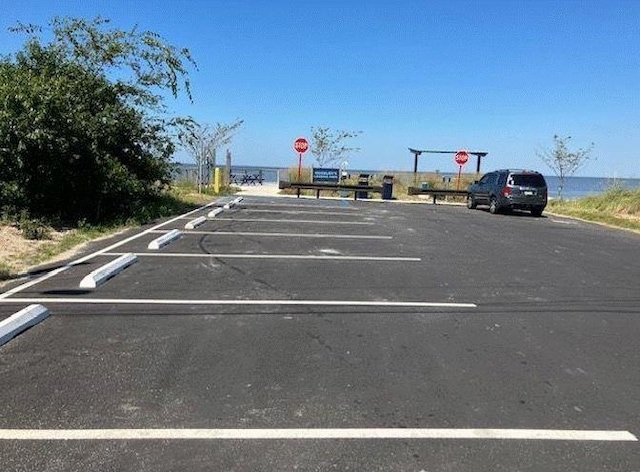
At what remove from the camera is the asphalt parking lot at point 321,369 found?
360cm

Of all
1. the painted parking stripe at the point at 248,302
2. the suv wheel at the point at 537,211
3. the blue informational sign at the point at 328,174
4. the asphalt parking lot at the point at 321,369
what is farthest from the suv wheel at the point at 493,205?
the painted parking stripe at the point at 248,302

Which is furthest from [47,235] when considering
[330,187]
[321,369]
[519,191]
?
[330,187]

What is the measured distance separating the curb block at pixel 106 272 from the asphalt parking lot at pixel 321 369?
15 centimetres

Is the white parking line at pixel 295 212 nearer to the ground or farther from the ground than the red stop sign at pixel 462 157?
nearer to the ground

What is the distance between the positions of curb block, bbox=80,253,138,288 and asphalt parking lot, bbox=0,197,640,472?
148 mm

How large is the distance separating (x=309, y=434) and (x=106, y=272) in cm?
524

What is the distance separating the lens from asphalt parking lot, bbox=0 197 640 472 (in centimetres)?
360

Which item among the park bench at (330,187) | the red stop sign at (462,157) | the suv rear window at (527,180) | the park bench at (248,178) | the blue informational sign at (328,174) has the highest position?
the red stop sign at (462,157)

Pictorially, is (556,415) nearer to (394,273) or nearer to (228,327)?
(228,327)

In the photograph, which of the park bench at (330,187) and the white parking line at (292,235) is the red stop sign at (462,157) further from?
the white parking line at (292,235)

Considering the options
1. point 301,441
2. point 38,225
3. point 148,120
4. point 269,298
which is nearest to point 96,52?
point 148,120

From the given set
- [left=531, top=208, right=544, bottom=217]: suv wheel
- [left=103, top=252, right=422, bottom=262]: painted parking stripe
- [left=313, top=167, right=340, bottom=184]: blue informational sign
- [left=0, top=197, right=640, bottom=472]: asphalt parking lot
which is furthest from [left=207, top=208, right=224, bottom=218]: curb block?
[left=313, top=167, right=340, bottom=184]: blue informational sign

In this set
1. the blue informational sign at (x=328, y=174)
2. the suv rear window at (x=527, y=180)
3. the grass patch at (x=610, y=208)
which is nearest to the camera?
the grass patch at (x=610, y=208)

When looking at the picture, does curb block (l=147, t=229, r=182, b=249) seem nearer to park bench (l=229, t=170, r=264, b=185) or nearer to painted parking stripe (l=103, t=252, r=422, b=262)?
painted parking stripe (l=103, t=252, r=422, b=262)
